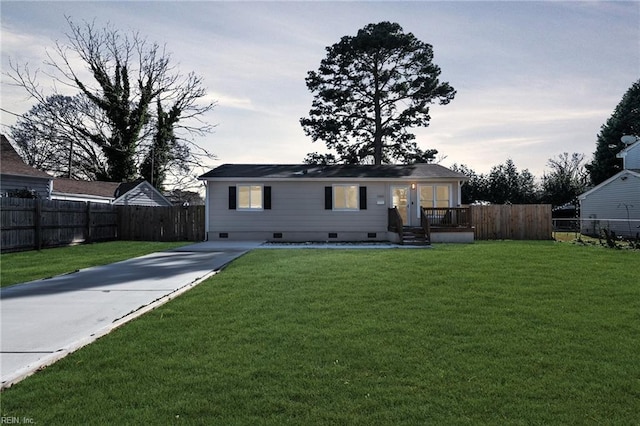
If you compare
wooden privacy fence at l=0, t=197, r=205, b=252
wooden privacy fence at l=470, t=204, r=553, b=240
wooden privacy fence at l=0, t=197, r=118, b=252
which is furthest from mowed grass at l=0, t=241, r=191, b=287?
wooden privacy fence at l=470, t=204, r=553, b=240

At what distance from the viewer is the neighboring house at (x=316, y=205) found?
18266mm

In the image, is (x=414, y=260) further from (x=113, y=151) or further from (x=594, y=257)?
(x=113, y=151)

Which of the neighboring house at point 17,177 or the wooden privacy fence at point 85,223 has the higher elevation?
the neighboring house at point 17,177

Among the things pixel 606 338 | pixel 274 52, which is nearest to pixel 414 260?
pixel 606 338

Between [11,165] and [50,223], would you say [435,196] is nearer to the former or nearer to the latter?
[50,223]

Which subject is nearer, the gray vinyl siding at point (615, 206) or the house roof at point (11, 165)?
the house roof at point (11, 165)

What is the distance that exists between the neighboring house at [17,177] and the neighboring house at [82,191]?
1.63 m

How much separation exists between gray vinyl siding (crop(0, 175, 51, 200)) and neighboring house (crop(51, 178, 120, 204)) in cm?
146

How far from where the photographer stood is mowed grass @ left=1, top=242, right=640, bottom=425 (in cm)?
272

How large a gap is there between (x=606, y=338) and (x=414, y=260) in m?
6.25

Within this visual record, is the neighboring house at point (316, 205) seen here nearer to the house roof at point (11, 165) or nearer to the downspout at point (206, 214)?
the downspout at point (206, 214)

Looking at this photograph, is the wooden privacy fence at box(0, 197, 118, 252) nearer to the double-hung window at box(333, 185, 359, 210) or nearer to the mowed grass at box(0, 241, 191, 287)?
the mowed grass at box(0, 241, 191, 287)

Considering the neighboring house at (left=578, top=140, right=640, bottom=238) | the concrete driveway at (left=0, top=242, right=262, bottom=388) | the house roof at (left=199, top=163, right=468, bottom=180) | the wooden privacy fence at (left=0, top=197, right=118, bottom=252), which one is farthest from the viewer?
the neighboring house at (left=578, top=140, right=640, bottom=238)

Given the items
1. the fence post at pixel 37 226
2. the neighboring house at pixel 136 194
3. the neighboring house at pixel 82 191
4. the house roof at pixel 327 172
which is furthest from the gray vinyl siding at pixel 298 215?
the neighboring house at pixel 136 194
